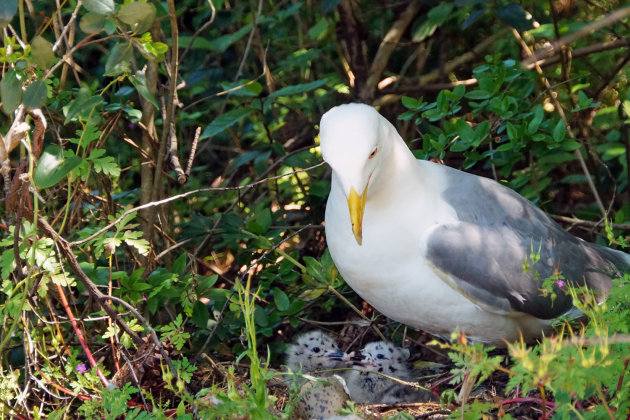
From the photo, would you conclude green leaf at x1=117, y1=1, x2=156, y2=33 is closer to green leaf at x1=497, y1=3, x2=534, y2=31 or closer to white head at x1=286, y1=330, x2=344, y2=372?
white head at x1=286, y1=330, x2=344, y2=372

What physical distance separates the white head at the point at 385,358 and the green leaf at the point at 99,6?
1.64m

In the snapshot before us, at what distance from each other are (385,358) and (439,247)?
2.23ft

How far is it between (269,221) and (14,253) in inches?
45.3

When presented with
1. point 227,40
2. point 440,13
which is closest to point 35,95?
point 227,40

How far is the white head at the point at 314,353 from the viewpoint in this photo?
3.30 meters

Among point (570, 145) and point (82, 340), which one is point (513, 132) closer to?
point (570, 145)

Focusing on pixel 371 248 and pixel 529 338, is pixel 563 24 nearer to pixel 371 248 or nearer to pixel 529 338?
pixel 529 338

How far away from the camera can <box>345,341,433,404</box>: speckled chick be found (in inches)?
124

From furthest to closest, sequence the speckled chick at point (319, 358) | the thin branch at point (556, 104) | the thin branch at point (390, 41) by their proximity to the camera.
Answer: the thin branch at point (390, 41)
the thin branch at point (556, 104)
the speckled chick at point (319, 358)

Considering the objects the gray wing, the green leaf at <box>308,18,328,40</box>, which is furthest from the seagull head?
the green leaf at <box>308,18,328,40</box>

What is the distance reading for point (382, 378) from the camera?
3.23 metres

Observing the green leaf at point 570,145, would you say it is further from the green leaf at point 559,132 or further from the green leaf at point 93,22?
the green leaf at point 93,22

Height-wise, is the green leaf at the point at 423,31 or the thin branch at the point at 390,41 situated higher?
the green leaf at the point at 423,31

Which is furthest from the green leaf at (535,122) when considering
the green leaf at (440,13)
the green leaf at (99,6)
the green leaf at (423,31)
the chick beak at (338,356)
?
the green leaf at (99,6)
